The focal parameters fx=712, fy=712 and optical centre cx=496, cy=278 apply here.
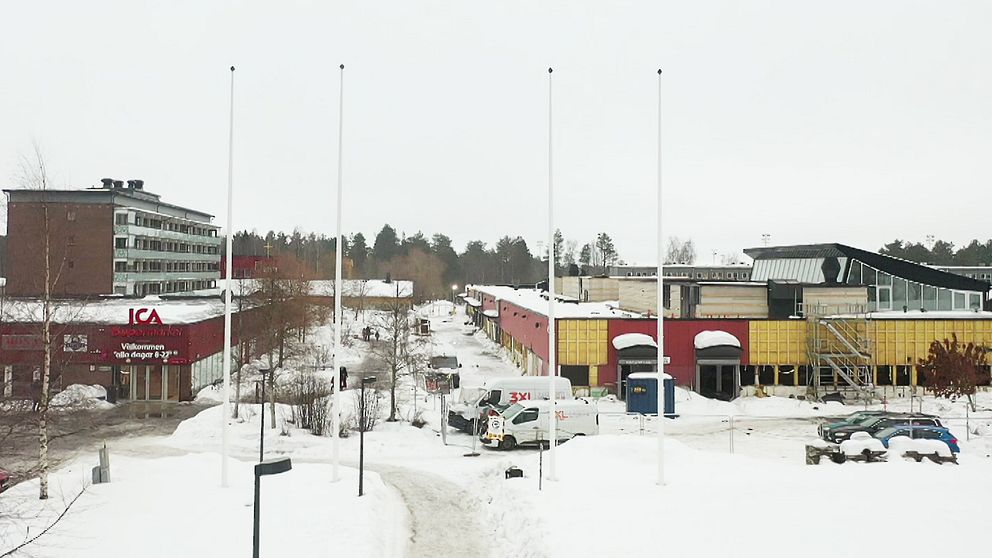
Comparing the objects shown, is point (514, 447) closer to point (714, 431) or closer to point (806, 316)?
point (714, 431)

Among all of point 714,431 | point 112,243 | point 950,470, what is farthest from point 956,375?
point 112,243

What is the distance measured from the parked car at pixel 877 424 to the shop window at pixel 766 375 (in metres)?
11.3

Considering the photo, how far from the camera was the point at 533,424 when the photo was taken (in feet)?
92.6

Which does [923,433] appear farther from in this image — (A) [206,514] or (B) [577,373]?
(A) [206,514]

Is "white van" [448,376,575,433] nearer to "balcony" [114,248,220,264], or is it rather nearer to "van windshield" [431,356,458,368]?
"van windshield" [431,356,458,368]

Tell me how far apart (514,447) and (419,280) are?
94.3 m

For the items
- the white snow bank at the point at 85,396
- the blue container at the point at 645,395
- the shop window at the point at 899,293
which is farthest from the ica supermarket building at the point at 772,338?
the white snow bank at the point at 85,396

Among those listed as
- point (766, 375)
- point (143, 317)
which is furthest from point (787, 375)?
point (143, 317)

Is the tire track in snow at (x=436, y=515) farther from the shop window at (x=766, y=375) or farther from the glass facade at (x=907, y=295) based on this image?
the glass facade at (x=907, y=295)

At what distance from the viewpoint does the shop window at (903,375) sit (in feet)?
136

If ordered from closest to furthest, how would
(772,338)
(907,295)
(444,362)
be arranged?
1. (772,338)
2. (907,295)
3. (444,362)

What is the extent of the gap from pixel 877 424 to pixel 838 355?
39.3 feet

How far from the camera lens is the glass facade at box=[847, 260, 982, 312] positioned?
1795 inches

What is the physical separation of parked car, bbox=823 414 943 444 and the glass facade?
18897 millimetres
